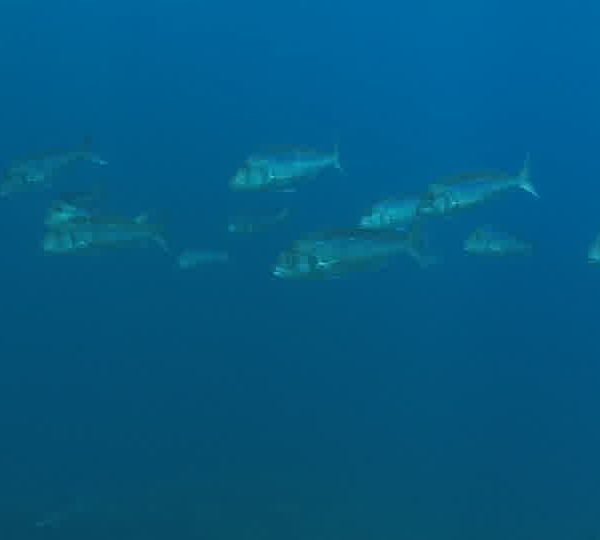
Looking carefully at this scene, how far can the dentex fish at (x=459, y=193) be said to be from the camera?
23.6ft

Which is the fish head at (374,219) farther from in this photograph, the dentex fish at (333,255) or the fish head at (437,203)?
the dentex fish at (333,255)

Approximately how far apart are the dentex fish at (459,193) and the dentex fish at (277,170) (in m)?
1.25

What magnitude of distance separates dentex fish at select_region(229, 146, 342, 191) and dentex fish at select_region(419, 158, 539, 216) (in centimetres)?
125

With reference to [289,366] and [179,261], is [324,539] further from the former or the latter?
[289,366]

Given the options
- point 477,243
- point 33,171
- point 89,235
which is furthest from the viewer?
point 477,243

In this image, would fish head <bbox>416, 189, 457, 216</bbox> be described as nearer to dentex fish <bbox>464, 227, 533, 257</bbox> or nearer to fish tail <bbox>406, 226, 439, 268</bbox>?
fish tail <bbox>406, 226, 439, 268</bbox>

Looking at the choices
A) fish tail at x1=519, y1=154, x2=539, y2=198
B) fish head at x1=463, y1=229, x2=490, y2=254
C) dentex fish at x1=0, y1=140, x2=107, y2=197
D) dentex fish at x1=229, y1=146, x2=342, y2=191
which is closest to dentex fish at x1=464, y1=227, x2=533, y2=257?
fish head at x1=463, y1=229, x2=490, y2=254

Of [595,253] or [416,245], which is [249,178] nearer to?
[416,245]

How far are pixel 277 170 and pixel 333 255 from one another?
184 cm

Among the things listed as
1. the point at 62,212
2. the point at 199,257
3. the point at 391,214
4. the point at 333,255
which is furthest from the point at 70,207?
the point at 333,255

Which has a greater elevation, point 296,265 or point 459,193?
point 459,193

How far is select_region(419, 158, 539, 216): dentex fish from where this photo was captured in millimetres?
7180

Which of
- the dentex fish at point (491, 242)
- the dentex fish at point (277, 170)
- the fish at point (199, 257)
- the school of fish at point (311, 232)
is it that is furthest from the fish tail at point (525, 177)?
the fish at point (199, 257)

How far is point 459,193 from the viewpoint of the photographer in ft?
23.6
